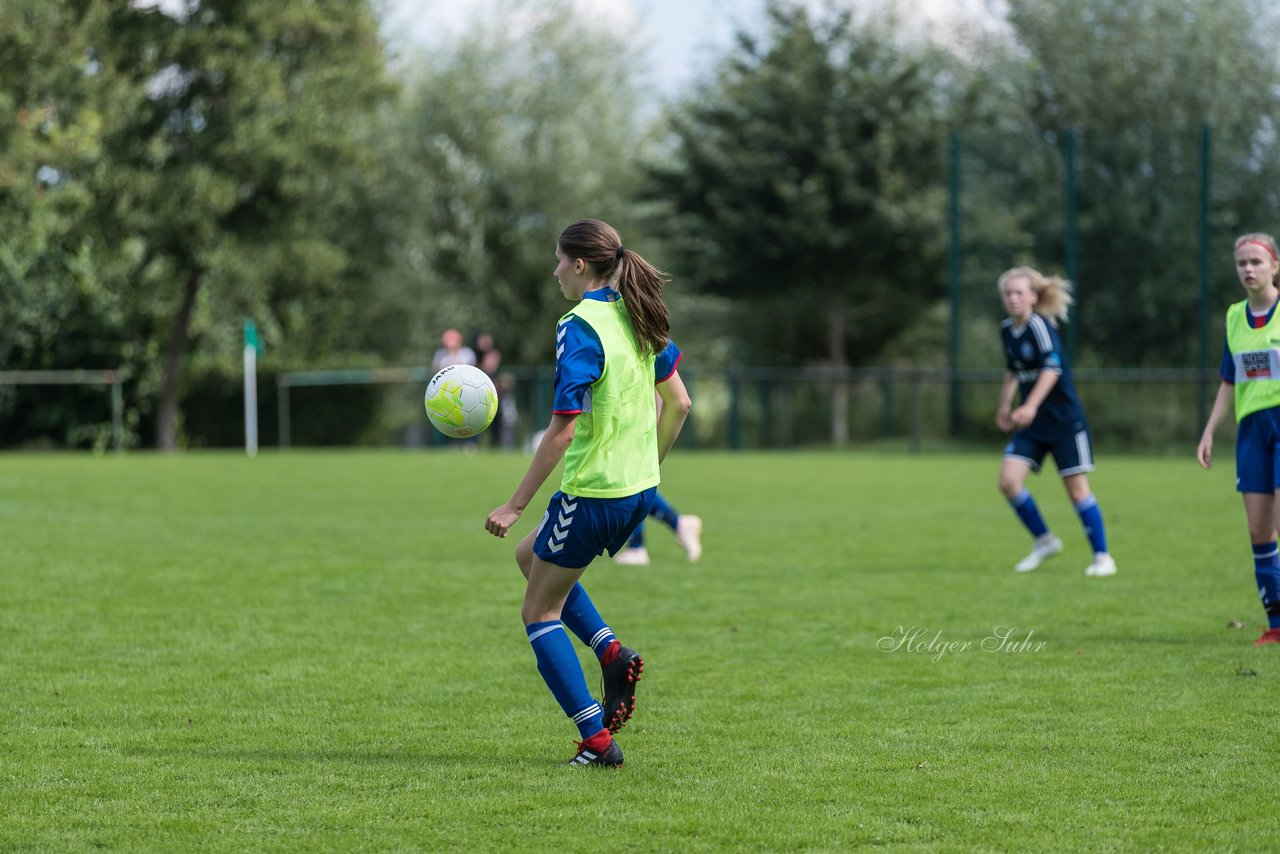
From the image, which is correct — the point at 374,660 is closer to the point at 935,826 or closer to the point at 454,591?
the point at 454,591

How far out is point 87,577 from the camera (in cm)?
977

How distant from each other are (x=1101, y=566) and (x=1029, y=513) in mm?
655

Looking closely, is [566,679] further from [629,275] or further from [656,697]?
[629,275]

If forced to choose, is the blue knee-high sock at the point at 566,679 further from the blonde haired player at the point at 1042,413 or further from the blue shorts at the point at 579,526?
the blonde haired player at the point at 1042,413

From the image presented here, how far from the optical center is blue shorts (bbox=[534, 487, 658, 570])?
488 centimetres

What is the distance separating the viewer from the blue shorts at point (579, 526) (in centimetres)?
488

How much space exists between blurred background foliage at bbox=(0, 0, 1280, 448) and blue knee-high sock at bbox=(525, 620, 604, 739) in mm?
22738

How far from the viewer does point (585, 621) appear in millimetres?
5309

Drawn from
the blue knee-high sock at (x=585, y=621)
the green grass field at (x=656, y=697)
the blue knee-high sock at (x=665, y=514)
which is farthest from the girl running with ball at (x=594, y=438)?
the blue knee-high sock at (x=665, y=514)

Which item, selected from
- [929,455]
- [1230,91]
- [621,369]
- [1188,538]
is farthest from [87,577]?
[1230,91]

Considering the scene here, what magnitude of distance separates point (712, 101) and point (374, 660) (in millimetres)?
29646

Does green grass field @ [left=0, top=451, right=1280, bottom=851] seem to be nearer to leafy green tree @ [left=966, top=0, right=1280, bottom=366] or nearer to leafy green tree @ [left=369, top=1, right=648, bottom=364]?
leafy green tree @ [left=966, top=0, right=1280, bottom=366]

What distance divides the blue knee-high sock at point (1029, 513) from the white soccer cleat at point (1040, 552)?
2.1 inches

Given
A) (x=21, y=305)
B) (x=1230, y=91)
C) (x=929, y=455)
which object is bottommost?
(x=929, y=455)
